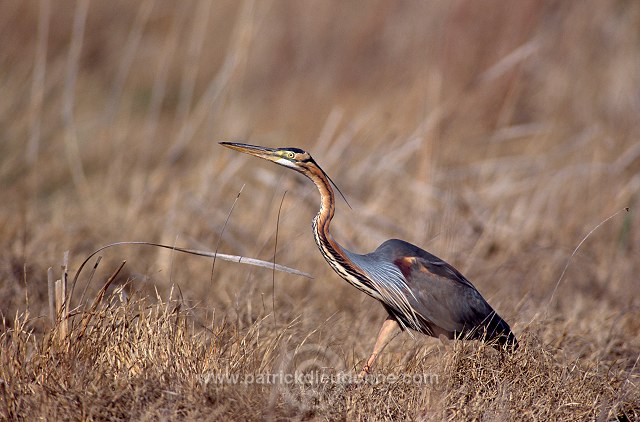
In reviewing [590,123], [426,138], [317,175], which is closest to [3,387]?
[317,175]

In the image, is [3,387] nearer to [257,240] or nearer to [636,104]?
[257,240]

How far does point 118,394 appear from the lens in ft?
8.93

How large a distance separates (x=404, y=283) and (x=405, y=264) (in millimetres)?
98

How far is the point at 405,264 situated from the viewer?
3.65 metres

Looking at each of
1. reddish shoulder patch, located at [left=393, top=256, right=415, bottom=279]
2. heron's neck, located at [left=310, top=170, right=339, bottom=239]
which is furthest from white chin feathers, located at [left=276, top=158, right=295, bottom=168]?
reddish shoulder patch, located at [left=393, top=256, right=415, bottom=279]

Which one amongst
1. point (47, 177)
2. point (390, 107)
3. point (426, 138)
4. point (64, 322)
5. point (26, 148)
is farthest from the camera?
point (390, 107)

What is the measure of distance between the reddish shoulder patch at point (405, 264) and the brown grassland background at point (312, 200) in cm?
A: 29

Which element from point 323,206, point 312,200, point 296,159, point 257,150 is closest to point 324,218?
point 323,206

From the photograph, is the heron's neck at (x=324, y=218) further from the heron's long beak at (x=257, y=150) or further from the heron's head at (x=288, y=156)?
the heron's long beak at (x=257, y=150)

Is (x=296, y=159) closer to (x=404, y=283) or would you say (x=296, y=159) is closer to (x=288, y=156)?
(x=288, y=156)

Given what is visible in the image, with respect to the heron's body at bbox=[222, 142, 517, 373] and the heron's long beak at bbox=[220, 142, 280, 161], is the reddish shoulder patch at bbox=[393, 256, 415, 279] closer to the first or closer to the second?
the heron's body at bbox=[222, 142, 517, 373]

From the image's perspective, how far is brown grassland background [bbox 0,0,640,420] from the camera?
2992 mm

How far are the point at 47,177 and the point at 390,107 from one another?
2.83m

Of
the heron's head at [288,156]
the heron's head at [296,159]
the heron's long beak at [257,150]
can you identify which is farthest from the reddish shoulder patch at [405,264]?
the heron's long beak at [257,150]
